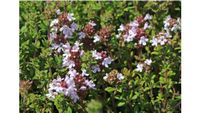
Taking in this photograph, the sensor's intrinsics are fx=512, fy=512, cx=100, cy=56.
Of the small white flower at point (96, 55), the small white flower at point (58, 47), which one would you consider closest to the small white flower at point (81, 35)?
the small white flower at point (58, 47)

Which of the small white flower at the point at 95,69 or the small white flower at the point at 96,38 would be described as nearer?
the small white flower at the point at 95,69

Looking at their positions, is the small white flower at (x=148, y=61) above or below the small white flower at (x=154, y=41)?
below

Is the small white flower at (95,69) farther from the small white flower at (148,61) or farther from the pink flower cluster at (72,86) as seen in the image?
the small white flower at (148,61)

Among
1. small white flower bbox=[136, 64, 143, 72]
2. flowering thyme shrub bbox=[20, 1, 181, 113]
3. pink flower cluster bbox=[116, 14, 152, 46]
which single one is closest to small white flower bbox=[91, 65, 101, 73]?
flowering thyme shrub bbox=[20, 1, 181, 113]

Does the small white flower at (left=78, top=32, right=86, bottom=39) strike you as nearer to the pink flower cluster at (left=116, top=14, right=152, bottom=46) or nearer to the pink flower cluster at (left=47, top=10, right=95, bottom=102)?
the pink flower cluster at (left=47, top=10, right=95, bottom=102)

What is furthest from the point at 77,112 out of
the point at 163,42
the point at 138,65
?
the point at 163,42

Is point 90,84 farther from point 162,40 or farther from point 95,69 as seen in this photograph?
point 162,40

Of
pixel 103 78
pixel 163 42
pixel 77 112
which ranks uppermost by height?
pixel 163 42

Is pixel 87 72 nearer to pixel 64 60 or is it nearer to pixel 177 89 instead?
pixel 64 60
